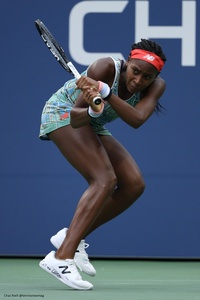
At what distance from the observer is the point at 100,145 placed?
5.64 metres

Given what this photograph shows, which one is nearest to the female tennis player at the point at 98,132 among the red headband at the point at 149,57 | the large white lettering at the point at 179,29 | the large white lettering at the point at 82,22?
the red headband at the point at 149,57

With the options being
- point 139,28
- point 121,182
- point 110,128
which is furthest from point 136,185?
point 139,28

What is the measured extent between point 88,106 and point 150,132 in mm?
2208

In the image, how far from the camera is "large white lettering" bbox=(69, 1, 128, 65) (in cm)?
761

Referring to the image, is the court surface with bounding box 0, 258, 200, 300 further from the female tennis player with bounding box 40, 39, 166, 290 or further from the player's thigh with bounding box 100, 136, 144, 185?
the player's thigh with bounding box 100, 136, 144, 185

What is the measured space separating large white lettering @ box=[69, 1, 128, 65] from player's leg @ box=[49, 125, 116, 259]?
1.98 meters

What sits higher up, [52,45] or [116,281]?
[52,45]

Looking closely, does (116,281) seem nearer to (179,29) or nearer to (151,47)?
(151,47)

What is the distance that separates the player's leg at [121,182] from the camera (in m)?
5.79

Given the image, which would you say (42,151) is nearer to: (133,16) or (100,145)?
(133,16)

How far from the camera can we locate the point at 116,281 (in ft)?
20.4

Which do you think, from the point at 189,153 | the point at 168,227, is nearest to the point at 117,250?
the point at 168,227

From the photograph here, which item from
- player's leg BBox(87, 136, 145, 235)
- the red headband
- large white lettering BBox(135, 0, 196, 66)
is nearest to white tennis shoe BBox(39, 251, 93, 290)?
player's leg BBox(87, 136, 145, 235)

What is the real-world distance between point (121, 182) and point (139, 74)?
0.71m
